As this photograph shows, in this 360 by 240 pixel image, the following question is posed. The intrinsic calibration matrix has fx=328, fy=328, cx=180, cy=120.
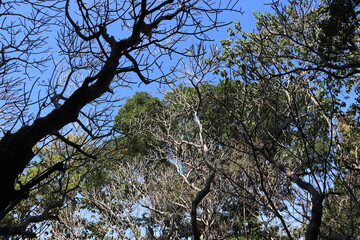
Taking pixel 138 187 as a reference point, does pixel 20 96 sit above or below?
below

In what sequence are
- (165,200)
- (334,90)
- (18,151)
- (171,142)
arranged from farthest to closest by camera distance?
1. (171,142)
2. (165,200)
3. (334,90)
4. (18,151)

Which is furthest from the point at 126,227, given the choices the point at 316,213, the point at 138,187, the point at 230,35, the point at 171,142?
the point at 316,213

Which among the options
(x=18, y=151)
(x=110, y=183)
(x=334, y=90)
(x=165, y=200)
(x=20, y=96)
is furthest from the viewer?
(x=110, y=183)

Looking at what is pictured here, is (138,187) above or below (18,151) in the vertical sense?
above

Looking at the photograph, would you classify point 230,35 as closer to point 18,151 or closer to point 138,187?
point 138,187

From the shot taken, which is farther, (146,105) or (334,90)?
(146,105)

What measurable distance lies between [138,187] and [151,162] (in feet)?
7.82

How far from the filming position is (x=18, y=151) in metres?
1.99

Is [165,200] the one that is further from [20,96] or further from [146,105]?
[20,96]

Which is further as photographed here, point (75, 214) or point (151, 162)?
point (151, 162)

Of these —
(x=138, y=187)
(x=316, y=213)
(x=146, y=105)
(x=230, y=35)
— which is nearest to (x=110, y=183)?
(x=138, y=187)

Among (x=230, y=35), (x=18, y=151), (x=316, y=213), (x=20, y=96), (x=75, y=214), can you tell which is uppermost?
(x=230, y=35)

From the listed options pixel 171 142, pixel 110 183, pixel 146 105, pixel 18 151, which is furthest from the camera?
pixel 146 105

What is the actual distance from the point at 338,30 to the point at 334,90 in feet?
11.9
